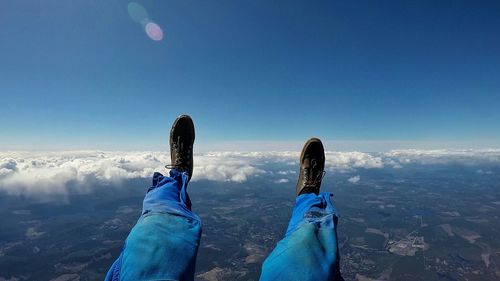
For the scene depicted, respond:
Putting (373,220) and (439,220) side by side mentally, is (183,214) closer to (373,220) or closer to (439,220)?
(373,220)

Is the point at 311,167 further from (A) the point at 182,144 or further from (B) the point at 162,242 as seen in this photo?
(B) the point at 162,242

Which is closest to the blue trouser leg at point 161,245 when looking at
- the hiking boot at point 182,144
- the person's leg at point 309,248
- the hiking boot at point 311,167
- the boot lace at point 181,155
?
the person's leg at point 309,248

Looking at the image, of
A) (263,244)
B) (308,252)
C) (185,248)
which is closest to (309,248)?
(308,252)

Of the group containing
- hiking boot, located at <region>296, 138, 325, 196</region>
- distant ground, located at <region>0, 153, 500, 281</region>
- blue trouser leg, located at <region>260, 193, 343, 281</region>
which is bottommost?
distant ground, located at <region>0, 153, 500, 281</region>

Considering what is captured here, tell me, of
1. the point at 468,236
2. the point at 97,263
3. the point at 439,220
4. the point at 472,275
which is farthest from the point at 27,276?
the point at 439,220

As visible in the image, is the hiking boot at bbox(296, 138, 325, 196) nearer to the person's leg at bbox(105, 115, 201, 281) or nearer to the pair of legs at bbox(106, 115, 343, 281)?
the pair of legs at bbox(106, 115, 343, 281)

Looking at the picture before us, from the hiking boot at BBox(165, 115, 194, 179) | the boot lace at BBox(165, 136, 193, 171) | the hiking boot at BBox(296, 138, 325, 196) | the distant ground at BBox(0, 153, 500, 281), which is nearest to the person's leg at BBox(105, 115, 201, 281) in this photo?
the boot lace at BBox(165, 136, 193, 171)
